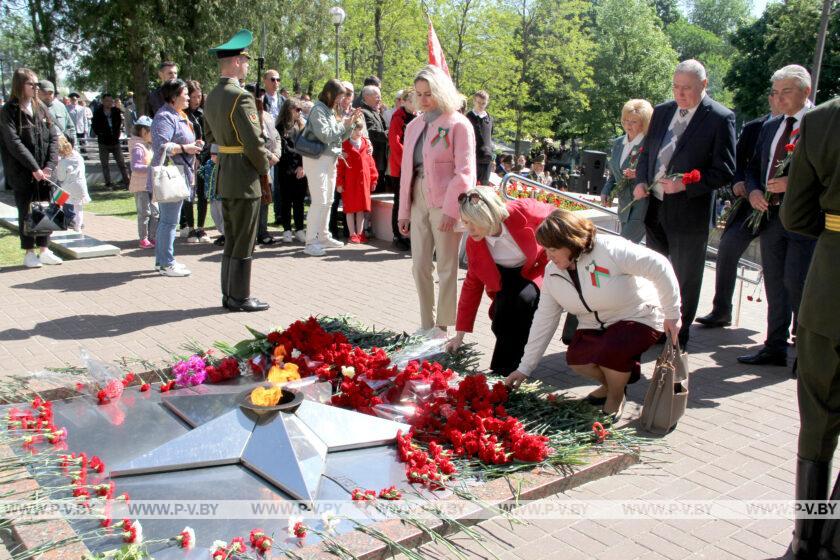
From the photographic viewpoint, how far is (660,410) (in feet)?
14.0

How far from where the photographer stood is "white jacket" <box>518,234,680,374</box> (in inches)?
161

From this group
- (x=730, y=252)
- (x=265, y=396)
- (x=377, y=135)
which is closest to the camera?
(x=265, y=396)

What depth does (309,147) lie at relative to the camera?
9148 mm

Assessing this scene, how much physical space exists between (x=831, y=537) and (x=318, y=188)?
285 inches

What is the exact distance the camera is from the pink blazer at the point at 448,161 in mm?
5508

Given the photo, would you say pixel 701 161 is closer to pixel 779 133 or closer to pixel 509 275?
pixel 779 133

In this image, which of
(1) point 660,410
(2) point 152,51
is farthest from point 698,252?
(2) point 152,51

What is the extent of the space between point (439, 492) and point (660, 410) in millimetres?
1542

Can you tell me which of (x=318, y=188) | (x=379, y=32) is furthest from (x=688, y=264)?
(x=379, y=32)

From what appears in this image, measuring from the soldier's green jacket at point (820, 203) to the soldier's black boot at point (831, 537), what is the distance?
674 mm

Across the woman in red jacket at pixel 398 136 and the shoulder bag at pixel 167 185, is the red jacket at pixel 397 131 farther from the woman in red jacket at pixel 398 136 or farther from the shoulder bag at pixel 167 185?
the shoulder bag at pixel 167 185

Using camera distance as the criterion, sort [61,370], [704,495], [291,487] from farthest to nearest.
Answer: [61,370] → [704,495] → [291,487]

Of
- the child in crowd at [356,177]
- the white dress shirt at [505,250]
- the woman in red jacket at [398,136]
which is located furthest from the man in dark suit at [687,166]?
the child in crowd at [356,177]

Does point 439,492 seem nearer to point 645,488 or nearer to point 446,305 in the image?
point 645,488
